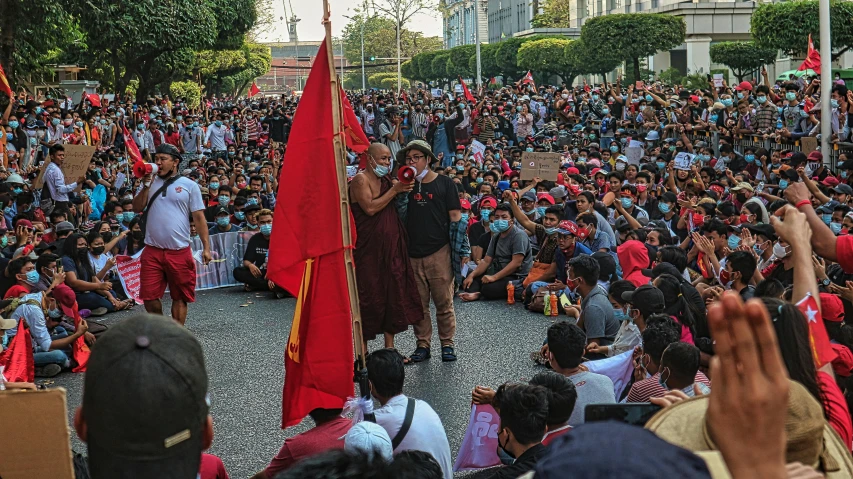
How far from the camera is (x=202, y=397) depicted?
195 cm

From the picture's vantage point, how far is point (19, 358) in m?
7.94

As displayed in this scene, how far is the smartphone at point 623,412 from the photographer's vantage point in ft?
9.48

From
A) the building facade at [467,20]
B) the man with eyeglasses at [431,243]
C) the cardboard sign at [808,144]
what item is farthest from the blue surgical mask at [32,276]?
the building facade at [467,20]

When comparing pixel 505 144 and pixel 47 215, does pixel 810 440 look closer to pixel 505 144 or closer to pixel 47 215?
pixel 47 215

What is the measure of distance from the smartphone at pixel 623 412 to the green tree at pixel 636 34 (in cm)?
4091

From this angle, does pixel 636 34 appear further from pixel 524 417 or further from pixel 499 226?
pixel 524 417

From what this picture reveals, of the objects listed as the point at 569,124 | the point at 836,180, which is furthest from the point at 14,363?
the point at 569,124

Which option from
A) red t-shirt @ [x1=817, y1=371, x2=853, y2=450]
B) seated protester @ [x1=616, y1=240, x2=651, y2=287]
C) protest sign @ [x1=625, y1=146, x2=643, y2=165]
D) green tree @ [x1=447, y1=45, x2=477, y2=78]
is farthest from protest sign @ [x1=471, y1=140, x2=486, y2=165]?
green tree @ [x1=447, y1=45, x2=477, y2=78]

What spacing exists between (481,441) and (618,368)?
1280mm

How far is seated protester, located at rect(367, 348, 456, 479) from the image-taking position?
5.02 meters

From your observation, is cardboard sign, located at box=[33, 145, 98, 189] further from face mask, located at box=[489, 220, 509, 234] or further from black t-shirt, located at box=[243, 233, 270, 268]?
face mask, located at box=[489, 220, 509, 234]

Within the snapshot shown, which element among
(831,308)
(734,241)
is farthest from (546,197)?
(831,308)

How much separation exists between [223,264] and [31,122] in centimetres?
847

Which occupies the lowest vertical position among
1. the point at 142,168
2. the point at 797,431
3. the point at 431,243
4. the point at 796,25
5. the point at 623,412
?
the point at 431,243
